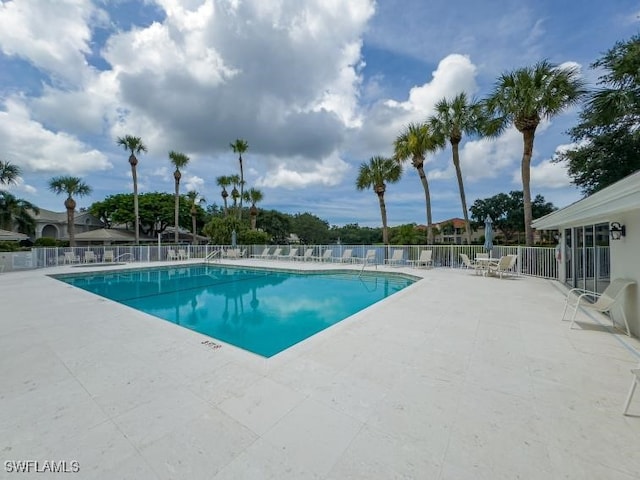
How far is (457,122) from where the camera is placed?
13.6 m

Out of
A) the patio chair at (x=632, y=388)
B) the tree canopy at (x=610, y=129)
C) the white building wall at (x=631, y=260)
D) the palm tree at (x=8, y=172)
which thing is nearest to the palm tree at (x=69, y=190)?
the palm tree at (x=8, y=172)

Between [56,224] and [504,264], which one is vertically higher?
[56,224]

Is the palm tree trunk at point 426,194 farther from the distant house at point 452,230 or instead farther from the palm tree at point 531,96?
the distant house at point 452,230

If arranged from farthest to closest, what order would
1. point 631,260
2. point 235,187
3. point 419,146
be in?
point 235,187 → point 419,146 → point 631,260

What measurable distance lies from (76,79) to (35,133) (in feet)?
21.2

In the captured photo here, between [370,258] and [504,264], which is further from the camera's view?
[370,258]

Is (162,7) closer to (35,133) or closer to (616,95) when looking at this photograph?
(35,133)

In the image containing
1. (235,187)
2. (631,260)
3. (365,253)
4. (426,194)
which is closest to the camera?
(631,260)

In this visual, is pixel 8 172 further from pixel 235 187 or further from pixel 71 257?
pixel 235 187

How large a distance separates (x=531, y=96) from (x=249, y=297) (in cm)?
1229

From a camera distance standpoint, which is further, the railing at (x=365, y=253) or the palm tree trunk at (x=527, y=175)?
the palm tree trunk at (x=527, y=175)

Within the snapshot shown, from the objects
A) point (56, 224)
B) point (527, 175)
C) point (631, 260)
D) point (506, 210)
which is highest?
point (506, 210)

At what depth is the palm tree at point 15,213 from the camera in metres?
17.1

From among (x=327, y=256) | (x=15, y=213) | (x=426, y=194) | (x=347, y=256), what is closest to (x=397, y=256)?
(x=347, y=256)
